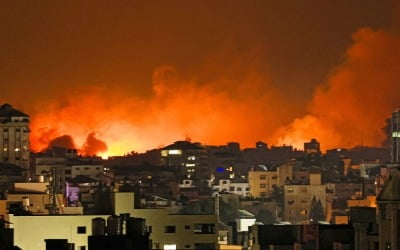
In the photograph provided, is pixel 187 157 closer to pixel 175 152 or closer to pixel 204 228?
pixel 175 152

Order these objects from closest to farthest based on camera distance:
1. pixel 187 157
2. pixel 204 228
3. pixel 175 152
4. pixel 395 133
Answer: pixel 204 228, pixel 395 133, pixel 187 157, pixel 175 152

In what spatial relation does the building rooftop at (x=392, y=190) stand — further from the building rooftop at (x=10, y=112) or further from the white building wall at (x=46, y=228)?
the building rooftop at (x=10, y=112)

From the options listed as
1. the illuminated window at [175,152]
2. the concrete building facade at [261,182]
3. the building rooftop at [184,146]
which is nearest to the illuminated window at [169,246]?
the concrete building facade at [261,182]

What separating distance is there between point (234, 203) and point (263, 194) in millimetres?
18374

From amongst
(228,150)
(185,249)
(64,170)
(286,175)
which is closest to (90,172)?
(64,170)

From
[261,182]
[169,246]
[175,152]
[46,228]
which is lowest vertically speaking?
[169,246]

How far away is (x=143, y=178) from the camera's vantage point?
95.8 m

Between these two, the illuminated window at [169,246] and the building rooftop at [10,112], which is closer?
the illuminated window at [169,246]

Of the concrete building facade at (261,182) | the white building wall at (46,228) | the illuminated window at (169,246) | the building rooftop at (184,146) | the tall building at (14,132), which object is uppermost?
the building rooftop at (184,146)

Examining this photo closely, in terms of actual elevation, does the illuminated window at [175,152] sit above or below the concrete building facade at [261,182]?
above

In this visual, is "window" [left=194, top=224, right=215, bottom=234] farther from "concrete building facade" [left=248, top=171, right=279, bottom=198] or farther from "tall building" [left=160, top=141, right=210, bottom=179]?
"tall building" [left=160, top=141, right=210, bottom=179]

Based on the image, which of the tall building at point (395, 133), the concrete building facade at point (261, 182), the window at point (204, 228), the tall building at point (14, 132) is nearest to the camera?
the window at point (204, 228)

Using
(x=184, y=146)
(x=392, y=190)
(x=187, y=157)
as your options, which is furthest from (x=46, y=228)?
(x=184, y=146)

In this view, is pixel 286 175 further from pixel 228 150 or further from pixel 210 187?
pixel 228 150
